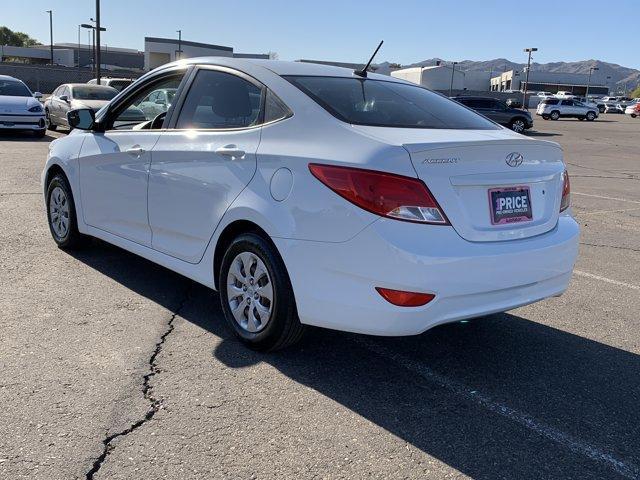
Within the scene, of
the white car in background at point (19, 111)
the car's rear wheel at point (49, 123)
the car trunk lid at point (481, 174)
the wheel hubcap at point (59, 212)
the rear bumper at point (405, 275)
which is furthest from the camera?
the car's rear wheel at point (49, 123)

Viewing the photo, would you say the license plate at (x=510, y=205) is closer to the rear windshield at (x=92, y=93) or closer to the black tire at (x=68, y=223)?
the black tire at (x=68, y=223)

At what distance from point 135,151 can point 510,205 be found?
270cm

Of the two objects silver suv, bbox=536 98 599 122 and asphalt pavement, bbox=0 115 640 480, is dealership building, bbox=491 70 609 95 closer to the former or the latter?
silver suv, bbox=536 98 599 122

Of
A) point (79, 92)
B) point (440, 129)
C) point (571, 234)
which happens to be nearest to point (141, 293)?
point (440, 129)

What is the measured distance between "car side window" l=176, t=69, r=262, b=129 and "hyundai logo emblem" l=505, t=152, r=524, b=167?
1.49 m

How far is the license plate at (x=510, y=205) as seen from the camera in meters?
3.48

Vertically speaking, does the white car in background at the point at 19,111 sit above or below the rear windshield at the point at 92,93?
below

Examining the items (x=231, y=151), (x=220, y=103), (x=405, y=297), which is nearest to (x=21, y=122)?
(x=220, y=103)

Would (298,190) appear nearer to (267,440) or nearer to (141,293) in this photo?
(267,440)

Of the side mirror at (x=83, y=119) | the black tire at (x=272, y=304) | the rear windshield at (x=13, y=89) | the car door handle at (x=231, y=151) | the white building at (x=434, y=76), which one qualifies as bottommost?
the black tire at (x=272, y=304)

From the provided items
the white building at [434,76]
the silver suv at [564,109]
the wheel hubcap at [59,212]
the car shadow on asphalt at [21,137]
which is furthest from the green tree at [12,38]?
the wheel hubcap at [59,212]

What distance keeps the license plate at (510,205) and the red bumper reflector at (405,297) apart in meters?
0.59

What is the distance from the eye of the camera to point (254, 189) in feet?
12.2

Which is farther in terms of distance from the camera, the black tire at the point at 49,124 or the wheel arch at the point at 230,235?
the black tire at the point at 49,124
